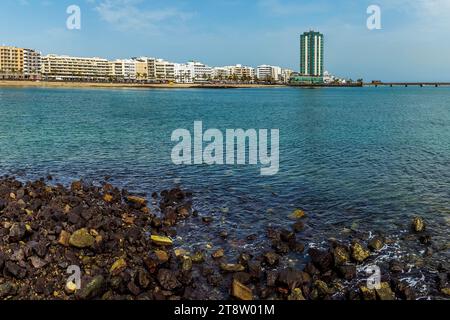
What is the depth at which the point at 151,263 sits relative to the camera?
14.0m

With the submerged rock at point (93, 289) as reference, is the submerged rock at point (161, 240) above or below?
above

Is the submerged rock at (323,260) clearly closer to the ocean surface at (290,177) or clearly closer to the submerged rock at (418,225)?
the ocean surface at (290,177)

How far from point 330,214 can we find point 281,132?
110 ft

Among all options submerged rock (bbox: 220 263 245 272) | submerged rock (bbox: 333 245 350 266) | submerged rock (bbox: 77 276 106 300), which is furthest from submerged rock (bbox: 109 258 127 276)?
submerged rock (bbox: 333 245 350 266)

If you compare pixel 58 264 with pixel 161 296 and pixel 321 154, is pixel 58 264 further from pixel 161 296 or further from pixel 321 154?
pixel 321 154

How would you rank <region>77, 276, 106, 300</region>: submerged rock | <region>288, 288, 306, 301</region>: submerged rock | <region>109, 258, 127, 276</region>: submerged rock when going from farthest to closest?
<region>109, 258, 127, 276</region>: submerged rock, <region>288, 288, 306, 301</region>: submerged rock, <region>77, 276, 106, 300</region>: submerged rock

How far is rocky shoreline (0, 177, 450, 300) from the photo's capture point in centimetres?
1272

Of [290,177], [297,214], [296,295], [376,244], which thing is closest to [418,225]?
[376,244]

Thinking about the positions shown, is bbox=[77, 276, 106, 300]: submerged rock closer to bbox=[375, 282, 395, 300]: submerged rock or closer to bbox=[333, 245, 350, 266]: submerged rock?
bbox=[333, 245, 350, 266]: submerged rock

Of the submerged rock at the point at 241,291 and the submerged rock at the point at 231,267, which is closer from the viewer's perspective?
the submerged rock at the point at 241,291

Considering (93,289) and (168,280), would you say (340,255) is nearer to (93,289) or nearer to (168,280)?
(168,280)

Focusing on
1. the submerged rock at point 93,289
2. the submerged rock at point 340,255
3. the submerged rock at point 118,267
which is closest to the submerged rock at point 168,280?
the submerged rock at point 118,267

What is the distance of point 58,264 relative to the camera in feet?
45.3

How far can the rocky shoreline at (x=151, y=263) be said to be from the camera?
12719mm
